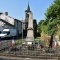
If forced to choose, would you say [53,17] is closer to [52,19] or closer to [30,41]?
[52,19]

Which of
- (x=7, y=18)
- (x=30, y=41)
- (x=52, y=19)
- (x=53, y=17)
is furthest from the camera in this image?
(x=7, y=18)

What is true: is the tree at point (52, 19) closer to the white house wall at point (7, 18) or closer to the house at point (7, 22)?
the house at point (7, 22)

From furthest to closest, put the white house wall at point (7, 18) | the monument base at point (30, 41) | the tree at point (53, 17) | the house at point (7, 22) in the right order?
the white house wall at point (7, 18), the house at point (7, 22), the tree at point (53, 17), the monument base at point (30, 41)

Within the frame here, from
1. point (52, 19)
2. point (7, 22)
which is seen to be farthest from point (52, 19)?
point (7, 22)

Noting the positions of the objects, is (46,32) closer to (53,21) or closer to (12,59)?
(53,21)

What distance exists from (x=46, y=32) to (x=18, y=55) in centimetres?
2524

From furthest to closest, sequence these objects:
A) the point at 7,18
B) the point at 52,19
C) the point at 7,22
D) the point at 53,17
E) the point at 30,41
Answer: the point at 7,18, the point at 7,22, the point at 53,17, the point at 52,19, the point at 30,41

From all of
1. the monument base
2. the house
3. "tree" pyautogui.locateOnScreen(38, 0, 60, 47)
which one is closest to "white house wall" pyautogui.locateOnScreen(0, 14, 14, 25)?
the house

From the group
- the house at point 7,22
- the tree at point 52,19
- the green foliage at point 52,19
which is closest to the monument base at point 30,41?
the tree at point 52,19

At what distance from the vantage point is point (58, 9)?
5725cm

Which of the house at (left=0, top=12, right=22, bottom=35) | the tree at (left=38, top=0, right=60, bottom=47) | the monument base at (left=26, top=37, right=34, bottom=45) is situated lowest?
the monument base at (left=26, top=37, right=34, bottom=45)

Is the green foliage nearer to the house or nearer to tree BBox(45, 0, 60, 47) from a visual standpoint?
tree BBox(45, 0, 60, 47)


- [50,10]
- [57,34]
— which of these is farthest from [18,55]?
[50,10]

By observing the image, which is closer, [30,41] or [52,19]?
[30,41]
